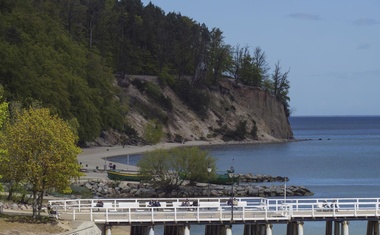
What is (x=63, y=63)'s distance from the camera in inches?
5162

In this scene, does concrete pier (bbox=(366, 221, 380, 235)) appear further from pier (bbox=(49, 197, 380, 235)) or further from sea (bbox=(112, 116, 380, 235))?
sea (bbox=(112, 116, 380, 235))

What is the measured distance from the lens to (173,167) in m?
88.4

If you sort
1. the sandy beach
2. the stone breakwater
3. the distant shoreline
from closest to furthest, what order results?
the stone breakwater < the sandy beach < the distant shoreline

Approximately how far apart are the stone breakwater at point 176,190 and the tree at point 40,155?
32536 mm

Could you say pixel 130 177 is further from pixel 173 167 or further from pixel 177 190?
pixel 177 190

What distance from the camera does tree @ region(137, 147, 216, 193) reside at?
87000mm

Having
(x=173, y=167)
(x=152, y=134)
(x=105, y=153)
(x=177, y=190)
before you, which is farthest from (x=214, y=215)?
(x=152, y=134)

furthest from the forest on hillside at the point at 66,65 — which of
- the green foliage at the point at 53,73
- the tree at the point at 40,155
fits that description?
the tree at the point at 40,155

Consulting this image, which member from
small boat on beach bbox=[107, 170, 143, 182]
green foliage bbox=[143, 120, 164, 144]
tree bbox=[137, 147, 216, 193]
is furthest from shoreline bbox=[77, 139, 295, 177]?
tree bbox=[137, 147, 216, 193]

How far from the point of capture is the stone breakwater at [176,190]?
3337 inches

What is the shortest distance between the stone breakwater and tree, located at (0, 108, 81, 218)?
32536 millimetres

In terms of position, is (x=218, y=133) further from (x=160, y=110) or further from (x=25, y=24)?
(x=25, y=24)

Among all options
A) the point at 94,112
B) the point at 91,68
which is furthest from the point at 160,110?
the point at 94,112

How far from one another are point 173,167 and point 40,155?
40.1m
